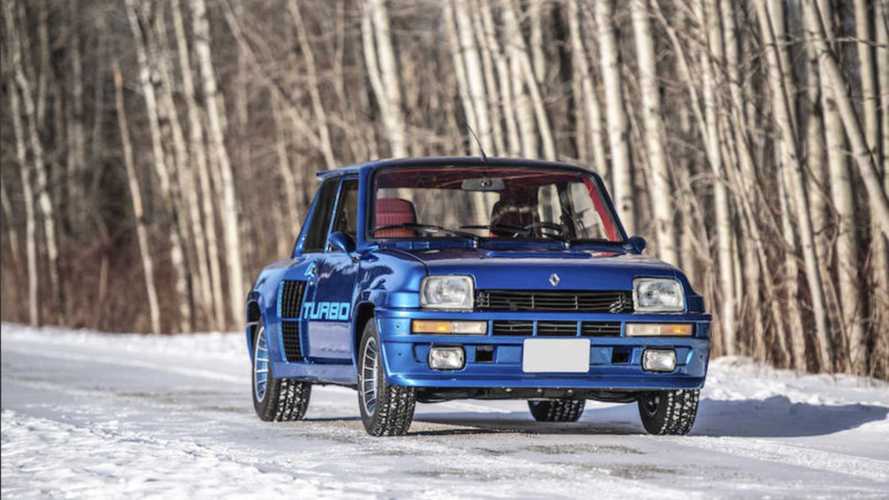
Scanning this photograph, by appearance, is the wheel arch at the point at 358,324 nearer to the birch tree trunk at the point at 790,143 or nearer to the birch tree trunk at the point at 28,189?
the birch tree trunk at the point at 790,143

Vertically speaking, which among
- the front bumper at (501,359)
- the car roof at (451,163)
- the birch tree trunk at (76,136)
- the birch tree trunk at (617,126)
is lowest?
the front bumper at (501,359)

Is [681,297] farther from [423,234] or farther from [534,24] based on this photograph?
[534,24]

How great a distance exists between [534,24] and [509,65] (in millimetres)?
1151

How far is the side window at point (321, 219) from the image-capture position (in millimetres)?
10961

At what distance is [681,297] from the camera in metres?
8.98

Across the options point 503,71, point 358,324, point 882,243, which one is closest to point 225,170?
point 503,71

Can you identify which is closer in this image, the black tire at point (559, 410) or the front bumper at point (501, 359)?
the front bumper at point (501, 359)

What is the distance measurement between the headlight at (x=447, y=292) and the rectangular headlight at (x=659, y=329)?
0.88 metres

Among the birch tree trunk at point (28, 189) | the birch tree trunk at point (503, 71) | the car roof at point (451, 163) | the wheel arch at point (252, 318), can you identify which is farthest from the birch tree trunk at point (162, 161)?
the car roof at point (451, 163)

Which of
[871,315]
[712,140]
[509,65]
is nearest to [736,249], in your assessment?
[712,140]

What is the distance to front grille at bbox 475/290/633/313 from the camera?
866 centimetres

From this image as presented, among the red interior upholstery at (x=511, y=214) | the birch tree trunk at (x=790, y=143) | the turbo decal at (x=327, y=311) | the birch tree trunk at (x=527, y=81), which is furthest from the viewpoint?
the birch tree trunk at (x=527, y=81)

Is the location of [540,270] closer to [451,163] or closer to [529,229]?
[529,229]

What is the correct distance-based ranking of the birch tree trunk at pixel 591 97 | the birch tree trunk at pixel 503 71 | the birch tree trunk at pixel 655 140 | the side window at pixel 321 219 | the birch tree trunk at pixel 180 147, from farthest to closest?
the birch tree trunk at pixel 180 147, the birch tree trunk at pixel 503 71, the birch tree trunk at pixel 591 97, the birch tree trunk at pixel 655 140, the side window at pixel 321 219
